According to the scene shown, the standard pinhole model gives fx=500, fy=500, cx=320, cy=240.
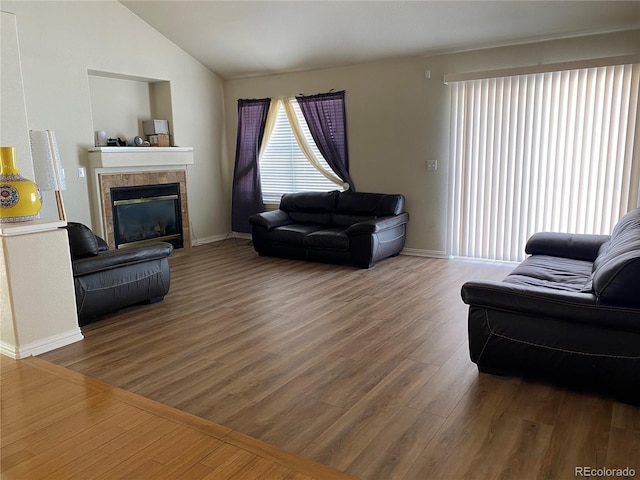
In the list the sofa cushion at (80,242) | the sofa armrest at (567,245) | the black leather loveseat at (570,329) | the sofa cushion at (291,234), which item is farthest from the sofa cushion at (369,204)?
the sofa cushion at (80,242)

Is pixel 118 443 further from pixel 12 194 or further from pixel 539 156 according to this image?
pixel 539 156

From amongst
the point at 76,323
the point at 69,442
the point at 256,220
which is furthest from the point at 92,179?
the point at 69,442

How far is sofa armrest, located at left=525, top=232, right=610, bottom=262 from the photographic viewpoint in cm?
429

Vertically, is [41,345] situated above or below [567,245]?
below

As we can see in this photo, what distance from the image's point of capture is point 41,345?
11.8 ft

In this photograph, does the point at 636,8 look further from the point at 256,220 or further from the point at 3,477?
the point at 3,477

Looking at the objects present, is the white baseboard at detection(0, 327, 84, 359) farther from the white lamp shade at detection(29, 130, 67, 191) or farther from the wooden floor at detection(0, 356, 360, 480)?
the white lamp shade at detection(29, 130, 67, 191)

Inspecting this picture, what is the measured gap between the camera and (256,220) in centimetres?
681

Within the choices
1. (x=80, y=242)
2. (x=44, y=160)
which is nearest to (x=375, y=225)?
(x=80, y=242)

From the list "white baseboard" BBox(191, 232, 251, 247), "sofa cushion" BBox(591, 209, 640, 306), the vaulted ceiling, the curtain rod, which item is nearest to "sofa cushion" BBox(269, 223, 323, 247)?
"white baseboard" BBox(191, 232, 251, 247)

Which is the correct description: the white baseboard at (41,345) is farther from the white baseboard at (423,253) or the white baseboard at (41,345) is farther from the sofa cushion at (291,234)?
the white baseboard at (423,253)

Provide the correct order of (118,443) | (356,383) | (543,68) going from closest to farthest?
1. (118,443)
2. (356,383)
3. (543,68)

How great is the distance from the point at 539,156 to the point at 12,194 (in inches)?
205

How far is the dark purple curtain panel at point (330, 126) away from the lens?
704 cm
